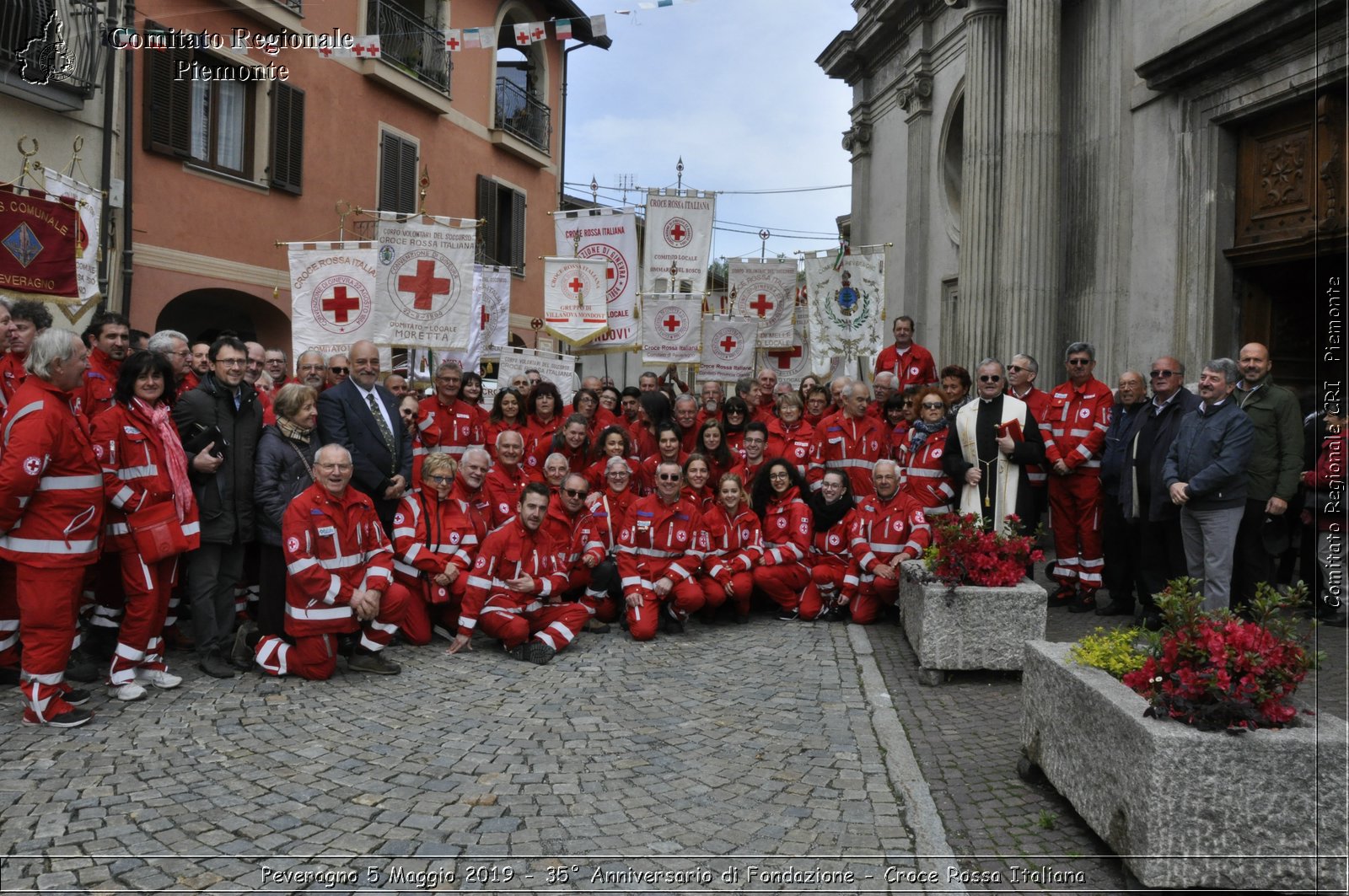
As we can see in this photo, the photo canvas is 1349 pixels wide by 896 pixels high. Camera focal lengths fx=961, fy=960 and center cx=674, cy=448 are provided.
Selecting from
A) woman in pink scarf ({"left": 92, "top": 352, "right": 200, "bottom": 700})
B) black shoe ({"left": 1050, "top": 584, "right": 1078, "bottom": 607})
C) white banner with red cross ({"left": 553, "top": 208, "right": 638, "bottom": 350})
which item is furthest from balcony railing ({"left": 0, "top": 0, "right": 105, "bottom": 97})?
black shoe ({"left": 1050, "top": 584, "right": 1078, "bottom": 607})

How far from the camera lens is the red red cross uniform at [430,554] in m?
6.98

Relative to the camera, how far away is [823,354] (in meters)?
12.8

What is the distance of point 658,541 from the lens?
25.5 ft

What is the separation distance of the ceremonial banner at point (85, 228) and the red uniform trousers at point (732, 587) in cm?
645

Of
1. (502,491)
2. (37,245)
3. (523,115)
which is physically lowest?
(502,491)

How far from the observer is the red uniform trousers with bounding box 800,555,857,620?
8117 millimetres

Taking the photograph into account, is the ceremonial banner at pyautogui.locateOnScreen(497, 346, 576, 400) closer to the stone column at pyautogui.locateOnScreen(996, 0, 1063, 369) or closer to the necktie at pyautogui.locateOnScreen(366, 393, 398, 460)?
the necktie at pyautogui.locateOnScreen(366, 393, 398, 460)

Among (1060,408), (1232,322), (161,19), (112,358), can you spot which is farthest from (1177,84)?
(161,19)

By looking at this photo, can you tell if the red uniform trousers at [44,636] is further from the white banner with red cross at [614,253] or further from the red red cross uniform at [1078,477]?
the white banner with red cross at [614,253]

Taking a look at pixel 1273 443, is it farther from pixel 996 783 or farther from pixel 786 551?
pixel 996 783

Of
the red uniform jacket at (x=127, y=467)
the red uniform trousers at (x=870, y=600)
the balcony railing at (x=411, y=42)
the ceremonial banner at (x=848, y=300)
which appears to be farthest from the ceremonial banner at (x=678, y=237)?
the balcony railing at (x=411, y=42)

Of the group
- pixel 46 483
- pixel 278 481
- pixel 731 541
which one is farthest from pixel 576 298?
pixel 46 483

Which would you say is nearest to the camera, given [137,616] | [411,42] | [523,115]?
[137,616]

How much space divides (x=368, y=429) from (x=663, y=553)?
2.48 metres
